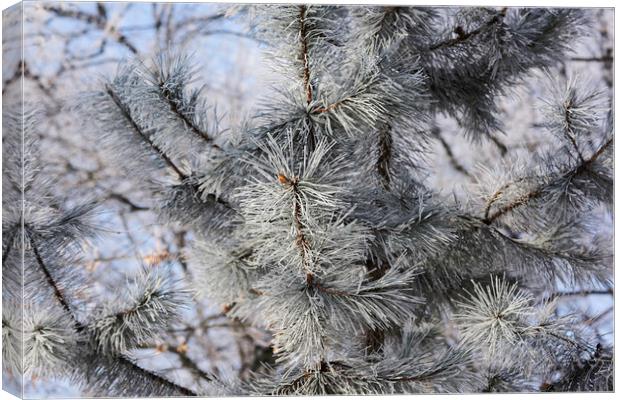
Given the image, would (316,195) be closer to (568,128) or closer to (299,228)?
(299,228)

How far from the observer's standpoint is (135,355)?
3.71ft

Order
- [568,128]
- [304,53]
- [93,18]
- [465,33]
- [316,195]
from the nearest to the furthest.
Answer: [316,195], [304,53], [568,128], [465,33], [93,18]

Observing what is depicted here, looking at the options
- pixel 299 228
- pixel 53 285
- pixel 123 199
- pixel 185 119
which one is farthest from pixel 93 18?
pixel 299 228

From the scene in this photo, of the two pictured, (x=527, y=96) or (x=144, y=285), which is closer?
(x=144, y=285)

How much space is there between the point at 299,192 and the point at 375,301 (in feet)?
0.65

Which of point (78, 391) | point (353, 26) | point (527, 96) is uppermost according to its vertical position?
point (353, 26)

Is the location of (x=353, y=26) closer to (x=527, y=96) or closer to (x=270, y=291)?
(x=527, y=96)

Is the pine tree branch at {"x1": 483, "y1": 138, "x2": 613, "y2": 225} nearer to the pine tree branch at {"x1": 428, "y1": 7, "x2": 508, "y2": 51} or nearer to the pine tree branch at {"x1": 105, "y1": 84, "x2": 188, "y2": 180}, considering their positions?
the pine tree branch at {"x1": 428, "y1": 7, "x2": 508, "y2": 51}

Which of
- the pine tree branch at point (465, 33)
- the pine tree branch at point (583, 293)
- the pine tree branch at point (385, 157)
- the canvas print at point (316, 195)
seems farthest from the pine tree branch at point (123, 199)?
the pine tree branch at point (583, 293)

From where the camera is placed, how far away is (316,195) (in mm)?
771

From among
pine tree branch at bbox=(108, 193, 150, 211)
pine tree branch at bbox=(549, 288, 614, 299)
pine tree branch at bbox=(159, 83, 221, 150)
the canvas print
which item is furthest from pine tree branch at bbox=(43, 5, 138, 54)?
pine tree branch at bbox=(549, 288, 614, 299)

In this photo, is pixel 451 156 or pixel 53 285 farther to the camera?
pixel 451 156

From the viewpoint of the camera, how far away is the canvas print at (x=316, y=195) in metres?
0.93

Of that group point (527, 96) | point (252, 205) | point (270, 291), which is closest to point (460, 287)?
point (527, 96)
